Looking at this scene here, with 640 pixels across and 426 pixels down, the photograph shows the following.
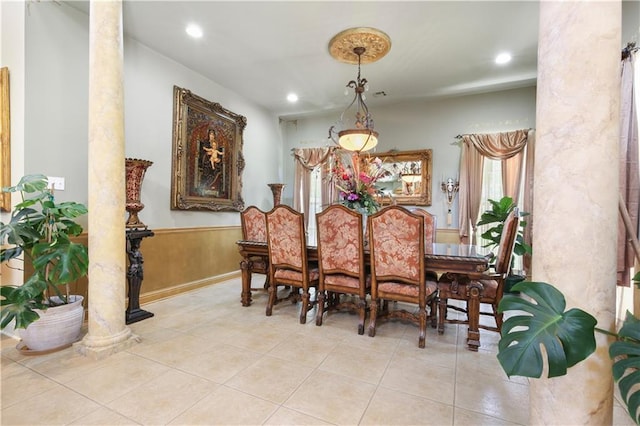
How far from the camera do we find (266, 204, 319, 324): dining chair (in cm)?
275

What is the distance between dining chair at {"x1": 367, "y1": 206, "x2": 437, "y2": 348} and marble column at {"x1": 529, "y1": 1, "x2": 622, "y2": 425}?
3.77ft

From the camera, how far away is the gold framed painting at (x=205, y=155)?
149 inches

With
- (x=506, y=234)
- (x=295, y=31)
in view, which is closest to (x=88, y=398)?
(x=506, y=234)

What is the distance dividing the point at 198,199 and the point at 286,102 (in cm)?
236

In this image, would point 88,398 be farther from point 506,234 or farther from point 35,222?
point 506,234

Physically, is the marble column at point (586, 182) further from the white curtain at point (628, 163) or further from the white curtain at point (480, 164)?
the white curtain at point (480, 164)

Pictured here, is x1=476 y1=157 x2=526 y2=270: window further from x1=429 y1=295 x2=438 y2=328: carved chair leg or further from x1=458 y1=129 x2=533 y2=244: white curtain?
x1=429 y1=295 x2=438 y2=328: carved chair leg

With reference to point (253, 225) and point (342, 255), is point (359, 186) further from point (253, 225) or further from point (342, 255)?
point (253, 225)

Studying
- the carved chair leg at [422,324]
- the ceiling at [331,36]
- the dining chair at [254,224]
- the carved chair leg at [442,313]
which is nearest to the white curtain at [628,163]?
the ceiling at [331,36]

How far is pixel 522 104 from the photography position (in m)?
4.37

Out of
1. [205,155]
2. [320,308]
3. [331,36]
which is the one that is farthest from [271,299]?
[331,36]

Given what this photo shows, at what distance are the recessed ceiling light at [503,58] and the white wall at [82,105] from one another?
3.76 m

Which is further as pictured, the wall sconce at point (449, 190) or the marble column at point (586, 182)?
the wall sconce at point (449, 190)

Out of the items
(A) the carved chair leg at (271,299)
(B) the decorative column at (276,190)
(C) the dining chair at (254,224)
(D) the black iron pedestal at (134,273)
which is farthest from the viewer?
(B) the decorative column at (276,190)
